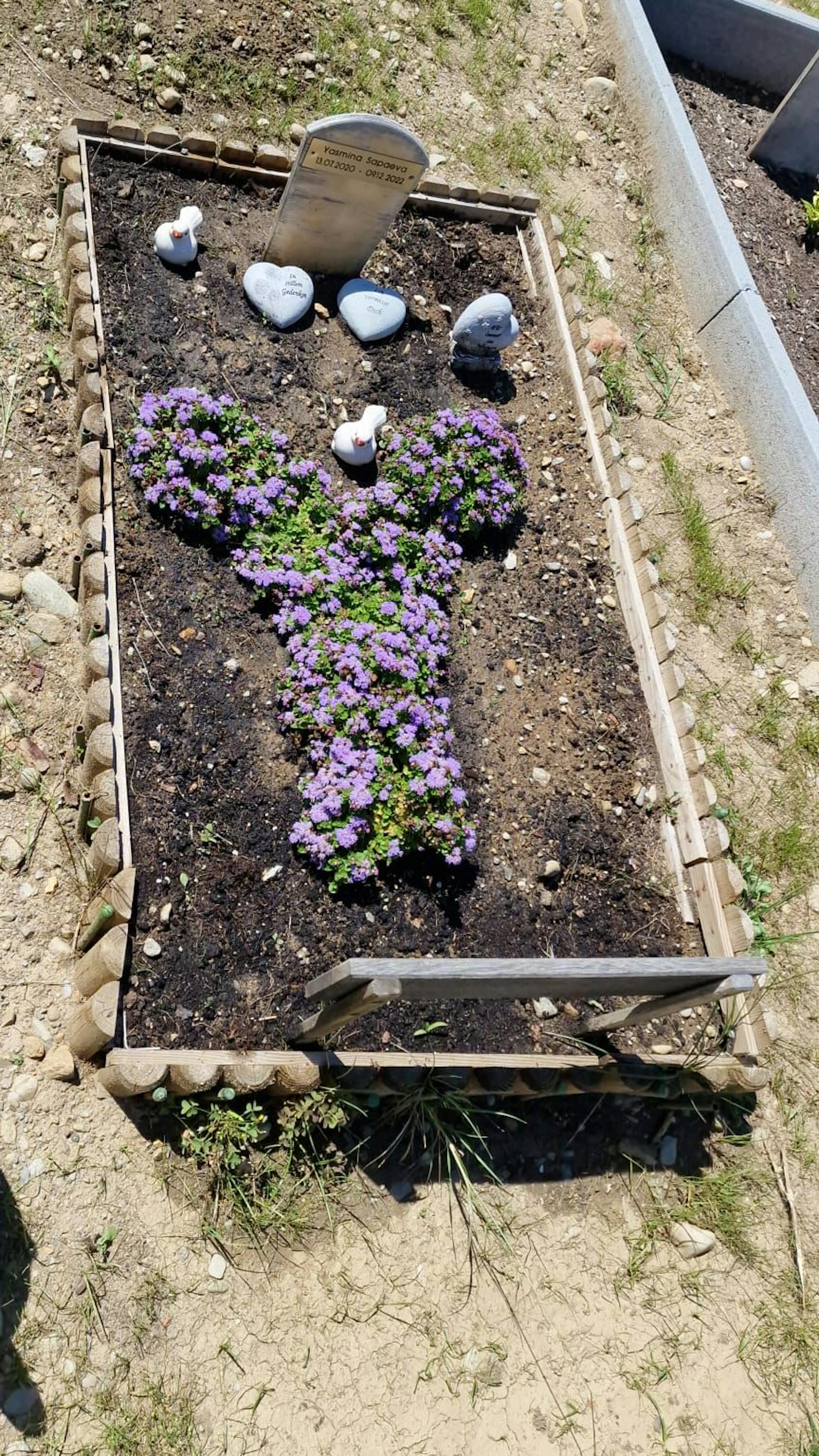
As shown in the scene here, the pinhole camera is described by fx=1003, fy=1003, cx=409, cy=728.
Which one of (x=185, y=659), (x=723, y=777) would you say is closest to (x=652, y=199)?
(x=723, y=777)

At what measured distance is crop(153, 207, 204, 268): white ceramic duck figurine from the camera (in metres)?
4.99

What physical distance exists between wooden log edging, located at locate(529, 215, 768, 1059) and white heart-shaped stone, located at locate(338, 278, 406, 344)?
111 centimetres

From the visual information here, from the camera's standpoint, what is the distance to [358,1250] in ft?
12.4

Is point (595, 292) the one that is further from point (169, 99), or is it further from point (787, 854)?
point (787, 854)

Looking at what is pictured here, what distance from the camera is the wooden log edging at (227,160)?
5230 mm

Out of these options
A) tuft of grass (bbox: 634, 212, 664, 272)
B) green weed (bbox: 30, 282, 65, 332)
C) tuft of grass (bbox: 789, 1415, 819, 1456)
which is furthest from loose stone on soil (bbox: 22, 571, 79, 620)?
tuft of grass (bbox: 634, 212, 664, 272)

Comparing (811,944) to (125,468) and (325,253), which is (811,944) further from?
(325,253)

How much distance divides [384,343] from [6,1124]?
420 centimetres

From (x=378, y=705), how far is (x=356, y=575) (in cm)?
71

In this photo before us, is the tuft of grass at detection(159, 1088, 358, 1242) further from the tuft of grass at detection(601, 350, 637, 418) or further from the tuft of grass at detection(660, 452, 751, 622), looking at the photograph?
the tuft of grass at detection(601, 350, 637, 418)

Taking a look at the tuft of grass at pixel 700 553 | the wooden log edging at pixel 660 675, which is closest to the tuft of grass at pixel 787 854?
the wooden log edging at pixel 660 675

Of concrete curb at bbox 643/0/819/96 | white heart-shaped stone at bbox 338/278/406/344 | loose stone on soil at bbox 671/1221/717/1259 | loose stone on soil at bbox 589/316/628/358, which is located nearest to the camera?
loose stone on soil at bbox 671/1221/717/1259

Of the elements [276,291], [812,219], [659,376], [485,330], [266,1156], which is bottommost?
[266,1156]

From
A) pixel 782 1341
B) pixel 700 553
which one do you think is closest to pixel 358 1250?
pixel 782 1341
